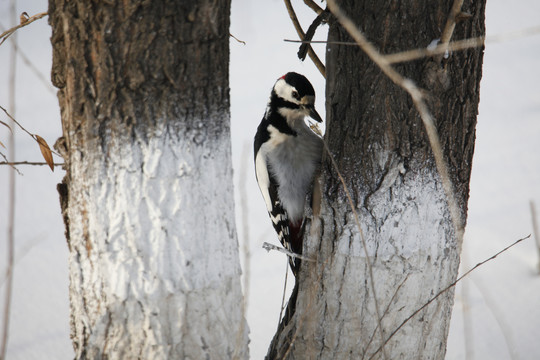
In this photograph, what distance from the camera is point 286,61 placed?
4523 mm

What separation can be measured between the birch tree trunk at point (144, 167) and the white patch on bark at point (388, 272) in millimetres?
450

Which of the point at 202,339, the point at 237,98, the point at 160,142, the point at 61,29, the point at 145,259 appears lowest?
the point at 202,339

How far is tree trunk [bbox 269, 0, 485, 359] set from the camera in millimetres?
1490

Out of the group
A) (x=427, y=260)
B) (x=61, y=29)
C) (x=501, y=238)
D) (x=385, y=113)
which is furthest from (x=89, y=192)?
(x=501, y=238)

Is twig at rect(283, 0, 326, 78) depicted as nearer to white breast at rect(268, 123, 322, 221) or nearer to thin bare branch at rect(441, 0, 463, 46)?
white breast at rect(268, 123, 322, 221)

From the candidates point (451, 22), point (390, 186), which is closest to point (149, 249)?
point (390, 186)

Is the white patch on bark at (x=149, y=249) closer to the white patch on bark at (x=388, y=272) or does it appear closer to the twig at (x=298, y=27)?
the white patch on bark at (x=388, y=272)

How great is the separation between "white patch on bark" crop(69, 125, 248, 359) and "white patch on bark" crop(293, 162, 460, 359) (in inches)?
17.4

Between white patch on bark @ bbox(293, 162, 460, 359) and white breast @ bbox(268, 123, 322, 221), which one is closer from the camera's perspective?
white patch on bark @ bbox(293, 162, 460, 359)

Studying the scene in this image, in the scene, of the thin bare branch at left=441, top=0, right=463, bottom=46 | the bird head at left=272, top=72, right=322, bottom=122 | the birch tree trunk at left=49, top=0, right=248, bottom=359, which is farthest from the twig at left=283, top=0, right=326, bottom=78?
the birch tree trunk at left=49, top=0, right=248, bottom=359

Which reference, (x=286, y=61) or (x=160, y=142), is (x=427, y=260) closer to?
(x=160, y=142)

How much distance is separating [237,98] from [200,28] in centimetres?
341

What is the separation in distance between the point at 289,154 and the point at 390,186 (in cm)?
63

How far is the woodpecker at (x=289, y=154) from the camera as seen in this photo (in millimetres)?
2021
